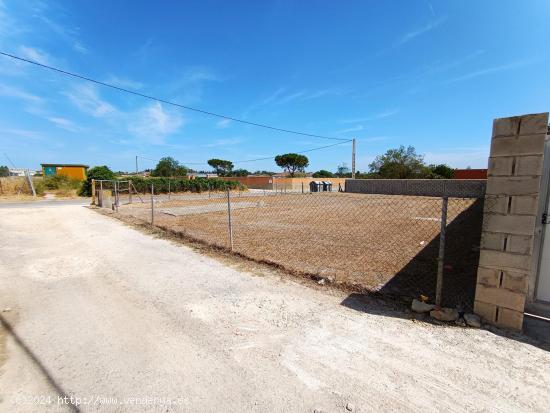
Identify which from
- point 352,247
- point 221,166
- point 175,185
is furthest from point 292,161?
point 352,247

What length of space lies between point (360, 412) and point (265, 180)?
155ft

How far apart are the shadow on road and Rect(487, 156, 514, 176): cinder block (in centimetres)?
436

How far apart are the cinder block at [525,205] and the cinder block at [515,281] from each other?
66 cm

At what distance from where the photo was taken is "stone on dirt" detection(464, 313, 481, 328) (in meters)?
3.14

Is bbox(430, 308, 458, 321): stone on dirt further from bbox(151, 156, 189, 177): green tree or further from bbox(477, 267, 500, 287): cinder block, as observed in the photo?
bbox(151, 156, 189, 177): green tree

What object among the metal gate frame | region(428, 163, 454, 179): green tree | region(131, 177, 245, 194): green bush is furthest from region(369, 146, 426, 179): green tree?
the metal gate frame

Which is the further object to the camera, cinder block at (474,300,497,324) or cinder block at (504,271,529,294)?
cinder block at (474,300,497,324)

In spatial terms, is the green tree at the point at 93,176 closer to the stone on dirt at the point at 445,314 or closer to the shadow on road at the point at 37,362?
the shadow on road at the point at 37,362

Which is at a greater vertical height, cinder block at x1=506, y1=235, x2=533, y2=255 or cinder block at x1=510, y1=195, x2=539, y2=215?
cinder block at x1=510, y1=195, x2=539, y2=215

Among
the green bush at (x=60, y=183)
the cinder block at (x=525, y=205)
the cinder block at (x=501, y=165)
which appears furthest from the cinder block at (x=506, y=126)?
the green bush at (x=60, y=183)

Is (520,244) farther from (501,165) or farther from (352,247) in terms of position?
A: (352,247)

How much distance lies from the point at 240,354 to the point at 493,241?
2.96m

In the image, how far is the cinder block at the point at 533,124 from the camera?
277 cm

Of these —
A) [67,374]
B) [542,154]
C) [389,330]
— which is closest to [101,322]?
[67,374]
